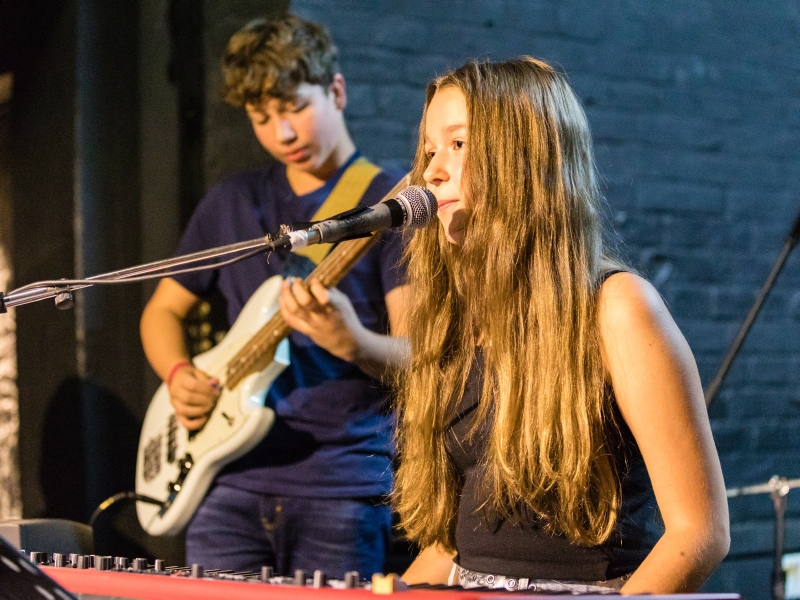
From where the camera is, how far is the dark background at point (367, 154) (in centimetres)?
307

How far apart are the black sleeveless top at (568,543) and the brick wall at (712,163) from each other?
1.83m

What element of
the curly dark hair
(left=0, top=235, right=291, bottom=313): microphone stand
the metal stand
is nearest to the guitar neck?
the curly dark hair

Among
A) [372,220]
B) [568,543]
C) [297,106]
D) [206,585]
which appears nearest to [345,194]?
[297,106]

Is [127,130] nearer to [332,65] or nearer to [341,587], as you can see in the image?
[332,65]

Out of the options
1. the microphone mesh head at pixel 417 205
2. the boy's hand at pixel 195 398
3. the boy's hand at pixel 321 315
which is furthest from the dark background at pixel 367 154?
the microphone mesh head at pixel 417 205

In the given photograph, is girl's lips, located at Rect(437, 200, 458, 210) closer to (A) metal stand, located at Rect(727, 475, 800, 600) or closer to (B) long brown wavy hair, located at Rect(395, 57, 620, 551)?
(B) long brown wavy hair, located at Rect(395, 57, 620, 551)

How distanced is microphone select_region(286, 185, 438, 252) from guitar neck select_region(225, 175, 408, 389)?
100 centimetres

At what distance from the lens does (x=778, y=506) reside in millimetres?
2678

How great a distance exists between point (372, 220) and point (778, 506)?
1.89 m

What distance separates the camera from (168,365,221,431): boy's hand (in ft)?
8.78

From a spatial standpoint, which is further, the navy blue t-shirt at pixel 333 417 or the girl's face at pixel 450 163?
the navy blue t-shirt at pixel 333 417

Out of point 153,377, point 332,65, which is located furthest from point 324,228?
point 153,377

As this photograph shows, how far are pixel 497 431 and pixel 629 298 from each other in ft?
1.03

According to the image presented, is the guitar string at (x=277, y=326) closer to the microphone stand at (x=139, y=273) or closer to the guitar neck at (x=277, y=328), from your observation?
the guitar neck at (x=277, y=328)
